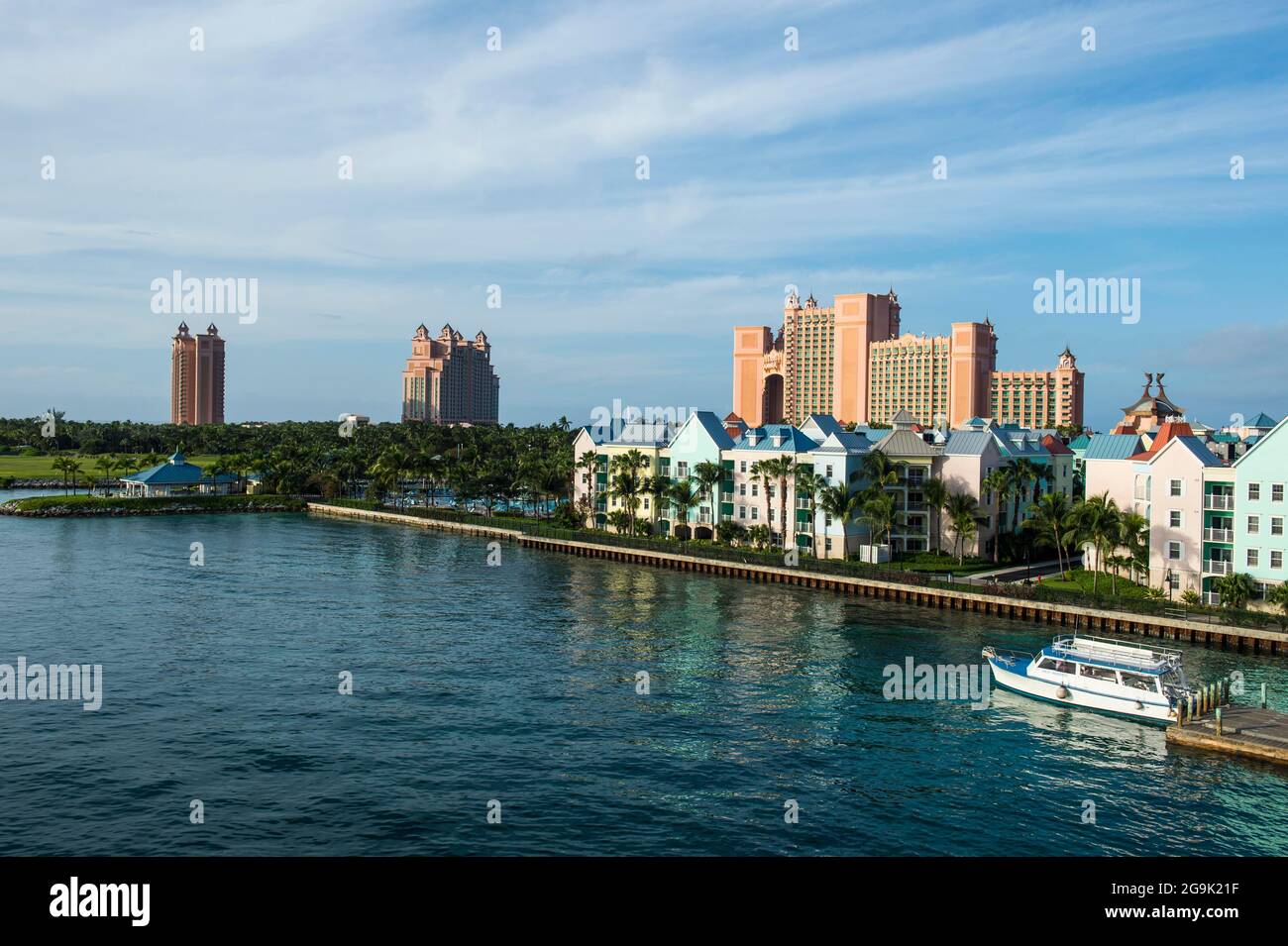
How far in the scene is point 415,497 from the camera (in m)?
165

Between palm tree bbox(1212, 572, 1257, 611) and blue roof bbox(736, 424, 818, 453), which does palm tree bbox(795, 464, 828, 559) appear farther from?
palm tree bbox(1212, 572, 1257, 611)

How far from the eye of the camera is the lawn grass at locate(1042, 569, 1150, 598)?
72.2 meters

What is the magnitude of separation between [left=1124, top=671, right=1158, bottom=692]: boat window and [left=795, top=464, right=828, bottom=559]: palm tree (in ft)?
149

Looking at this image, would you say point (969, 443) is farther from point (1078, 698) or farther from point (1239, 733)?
point (1239, 733)

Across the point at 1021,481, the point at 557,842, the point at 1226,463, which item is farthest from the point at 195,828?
the point at 1021,481

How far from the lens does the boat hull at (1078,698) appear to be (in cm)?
4534

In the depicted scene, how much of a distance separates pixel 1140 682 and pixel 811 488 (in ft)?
156

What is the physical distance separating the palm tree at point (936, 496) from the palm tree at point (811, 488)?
29.6ft

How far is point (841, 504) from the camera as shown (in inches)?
3529

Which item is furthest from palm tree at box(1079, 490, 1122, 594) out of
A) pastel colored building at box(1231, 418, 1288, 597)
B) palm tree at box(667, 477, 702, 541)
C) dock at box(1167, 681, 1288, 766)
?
palm tree at box(667, 477, 702, 541)

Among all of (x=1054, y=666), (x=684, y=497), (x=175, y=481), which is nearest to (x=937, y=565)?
(x=684, y=497)
